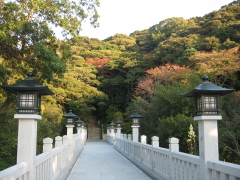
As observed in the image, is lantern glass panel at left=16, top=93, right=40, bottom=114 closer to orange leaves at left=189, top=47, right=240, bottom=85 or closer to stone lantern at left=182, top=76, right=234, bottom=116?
stone lantern at left=182, top=76, right=234, bottom=116

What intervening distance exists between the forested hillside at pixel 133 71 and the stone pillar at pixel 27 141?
4498mm

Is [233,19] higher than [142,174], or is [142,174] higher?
[233,19]

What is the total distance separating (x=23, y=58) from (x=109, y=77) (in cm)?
2515

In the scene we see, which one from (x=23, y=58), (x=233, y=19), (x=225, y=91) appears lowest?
(x=225, y=91)

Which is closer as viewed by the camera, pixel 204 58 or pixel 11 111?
pixel 11 111

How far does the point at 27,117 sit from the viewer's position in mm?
3682

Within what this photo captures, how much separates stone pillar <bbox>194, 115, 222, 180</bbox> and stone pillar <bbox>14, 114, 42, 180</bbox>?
7.97ft

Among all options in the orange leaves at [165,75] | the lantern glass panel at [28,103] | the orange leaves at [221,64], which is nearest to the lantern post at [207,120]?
the lantern glass panel at [28,103]

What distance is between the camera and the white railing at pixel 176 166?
2935 millimetres

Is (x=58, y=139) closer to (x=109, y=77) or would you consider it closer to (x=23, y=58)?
(x=23, y=58)

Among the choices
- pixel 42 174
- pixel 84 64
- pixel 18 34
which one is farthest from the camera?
pixel 84 64

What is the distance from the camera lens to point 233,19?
24.8 m

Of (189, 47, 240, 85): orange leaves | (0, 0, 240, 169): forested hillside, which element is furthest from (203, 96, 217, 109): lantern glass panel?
(189, 47, 240, 85): orange leaves

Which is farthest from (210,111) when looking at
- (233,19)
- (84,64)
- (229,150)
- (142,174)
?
(84,64)
